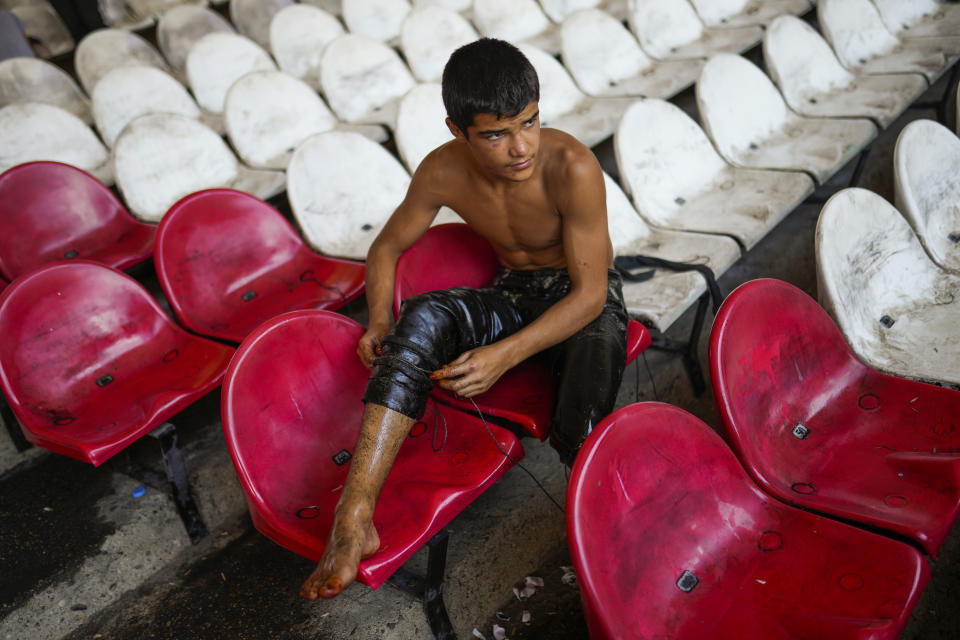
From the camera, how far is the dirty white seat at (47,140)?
3.52 m

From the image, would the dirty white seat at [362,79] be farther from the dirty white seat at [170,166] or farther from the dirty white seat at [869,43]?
the dirty white seat at [869,43]

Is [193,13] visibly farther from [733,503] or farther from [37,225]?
[733,503]

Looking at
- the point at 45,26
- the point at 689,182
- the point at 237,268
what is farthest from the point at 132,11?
the point at 689,182

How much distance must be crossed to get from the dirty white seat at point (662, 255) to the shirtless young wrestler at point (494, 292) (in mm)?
275

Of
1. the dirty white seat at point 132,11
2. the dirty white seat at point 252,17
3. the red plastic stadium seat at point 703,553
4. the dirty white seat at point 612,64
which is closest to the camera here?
the red plastic stadium seat at point 703,553

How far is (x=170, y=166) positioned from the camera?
3.44 metres

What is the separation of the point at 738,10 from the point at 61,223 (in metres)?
4.64

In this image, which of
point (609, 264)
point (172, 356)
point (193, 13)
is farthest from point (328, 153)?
point (193, 13)

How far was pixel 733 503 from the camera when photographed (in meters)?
1.49

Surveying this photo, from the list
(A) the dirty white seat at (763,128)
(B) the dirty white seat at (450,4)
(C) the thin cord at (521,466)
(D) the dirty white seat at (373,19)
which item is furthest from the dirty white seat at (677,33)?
(C) the thin cord at (521,466)

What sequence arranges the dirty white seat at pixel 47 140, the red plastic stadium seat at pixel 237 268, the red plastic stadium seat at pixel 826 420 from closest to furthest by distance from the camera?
the red plastic stadium seat at pixel 826 420 < the red plastic stadium seat at pixel 237 268 < the dirty white seat at pixel 47 140

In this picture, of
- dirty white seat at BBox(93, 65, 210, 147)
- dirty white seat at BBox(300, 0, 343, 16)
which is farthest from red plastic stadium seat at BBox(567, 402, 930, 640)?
dirty white seat at BBox(300, 0, 343, 16)

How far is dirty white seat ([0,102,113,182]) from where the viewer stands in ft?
11.6

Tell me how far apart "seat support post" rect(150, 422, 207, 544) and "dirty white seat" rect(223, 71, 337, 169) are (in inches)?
75.0
